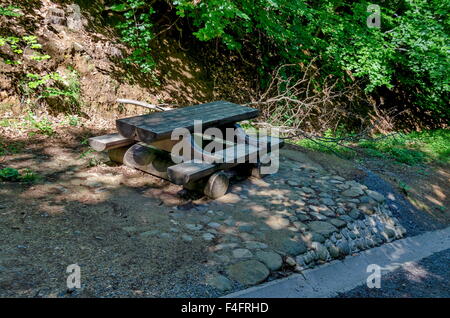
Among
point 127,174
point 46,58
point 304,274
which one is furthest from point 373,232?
point 46,58

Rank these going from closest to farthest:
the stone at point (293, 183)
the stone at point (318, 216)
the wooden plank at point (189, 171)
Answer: the wooden plank at point (189, 171) → the stone at point (318, 216) → the stone at point (293, 183)

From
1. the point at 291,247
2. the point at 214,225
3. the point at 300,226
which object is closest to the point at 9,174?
the point at 214,225

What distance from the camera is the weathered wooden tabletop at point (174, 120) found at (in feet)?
13.2

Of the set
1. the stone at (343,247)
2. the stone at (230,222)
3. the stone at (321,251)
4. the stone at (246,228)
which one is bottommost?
the stone at (343,247)

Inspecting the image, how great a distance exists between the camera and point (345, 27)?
8.75 meters

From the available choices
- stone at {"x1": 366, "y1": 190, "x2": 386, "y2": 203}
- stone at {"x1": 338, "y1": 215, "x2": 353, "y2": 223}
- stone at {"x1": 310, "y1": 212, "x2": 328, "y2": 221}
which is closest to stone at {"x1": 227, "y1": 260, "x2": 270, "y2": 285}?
stone at {"x1": 310, "y1": 212, "x2": 328, "y2": 221}

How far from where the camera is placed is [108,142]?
4516 mm

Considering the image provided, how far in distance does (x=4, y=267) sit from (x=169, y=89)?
16.9 feet

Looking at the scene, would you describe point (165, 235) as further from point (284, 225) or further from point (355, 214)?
point (355, 214)

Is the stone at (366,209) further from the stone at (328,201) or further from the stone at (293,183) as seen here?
the stone at (293,183)

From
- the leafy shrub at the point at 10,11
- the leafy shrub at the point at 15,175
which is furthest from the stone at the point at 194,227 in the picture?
the leafy shrub at the point at 10,11

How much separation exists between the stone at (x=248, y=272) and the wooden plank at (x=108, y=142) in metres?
2.26

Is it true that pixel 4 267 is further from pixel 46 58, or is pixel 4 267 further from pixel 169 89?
pixel 169 89

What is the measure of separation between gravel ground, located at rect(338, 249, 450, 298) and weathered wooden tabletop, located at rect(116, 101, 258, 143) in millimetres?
2394
